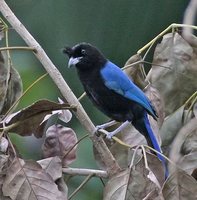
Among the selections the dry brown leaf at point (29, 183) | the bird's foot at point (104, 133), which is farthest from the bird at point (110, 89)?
the dry brown leaf at point (29, 183)

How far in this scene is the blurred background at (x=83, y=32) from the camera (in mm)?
3670

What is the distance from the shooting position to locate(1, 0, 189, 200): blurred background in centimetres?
367

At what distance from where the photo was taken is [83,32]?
392cm

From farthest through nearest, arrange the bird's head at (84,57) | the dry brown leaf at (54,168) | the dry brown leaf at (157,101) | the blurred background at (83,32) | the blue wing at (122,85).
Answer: the blurred background at (83,32) < the bird's head at (84,57) < the blue wing at (122,85) < the dry brown leaf at (157,101) < the dry brown leaf at (54,168)

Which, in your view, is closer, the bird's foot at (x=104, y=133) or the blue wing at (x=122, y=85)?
the bird's foot at (x=104, y=133)

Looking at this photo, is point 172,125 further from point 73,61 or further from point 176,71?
point 73,61

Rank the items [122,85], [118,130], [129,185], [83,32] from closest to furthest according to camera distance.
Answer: [129,185], [118,130], [122,85], [83,32]

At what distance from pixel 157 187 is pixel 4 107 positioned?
60cm

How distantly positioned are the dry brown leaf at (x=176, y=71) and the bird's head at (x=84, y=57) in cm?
27

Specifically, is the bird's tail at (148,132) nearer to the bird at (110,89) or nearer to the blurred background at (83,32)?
the bird at (110,89)

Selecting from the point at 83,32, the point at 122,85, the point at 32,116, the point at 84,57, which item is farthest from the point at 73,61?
the point at 83,32

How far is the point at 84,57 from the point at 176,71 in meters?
0.34

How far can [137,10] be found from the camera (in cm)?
377

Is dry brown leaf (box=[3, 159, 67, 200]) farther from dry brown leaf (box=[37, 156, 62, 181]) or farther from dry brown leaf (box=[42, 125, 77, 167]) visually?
dry brown leaf (box=[42, 125, 77, 167])
